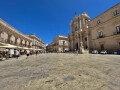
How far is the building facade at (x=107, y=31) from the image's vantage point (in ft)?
44.1

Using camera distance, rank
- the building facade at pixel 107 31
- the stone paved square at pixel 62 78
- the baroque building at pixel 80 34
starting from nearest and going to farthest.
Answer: the stone paved square at pixel 62 78 → the building facade at pixel 107 31 → the baroque building at pixel 80 34

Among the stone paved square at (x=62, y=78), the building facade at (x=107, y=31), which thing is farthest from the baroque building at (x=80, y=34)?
the stone paved square at (x=62, y=78)

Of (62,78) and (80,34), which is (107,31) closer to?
(80,34)

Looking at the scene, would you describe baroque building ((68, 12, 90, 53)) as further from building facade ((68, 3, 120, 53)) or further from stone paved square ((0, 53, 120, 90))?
stone paved square ((0, 53, 120, 90))

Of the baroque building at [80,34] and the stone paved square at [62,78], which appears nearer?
the stone paved square at [62,78]

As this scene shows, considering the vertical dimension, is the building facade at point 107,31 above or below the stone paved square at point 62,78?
above

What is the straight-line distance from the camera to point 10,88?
4.30 feet

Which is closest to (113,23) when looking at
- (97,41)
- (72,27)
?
(97,41)

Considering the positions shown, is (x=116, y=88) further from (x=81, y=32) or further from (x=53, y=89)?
(x=81, y=32)

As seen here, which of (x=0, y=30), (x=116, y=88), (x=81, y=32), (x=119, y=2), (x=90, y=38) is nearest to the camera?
(x=116, y=88)

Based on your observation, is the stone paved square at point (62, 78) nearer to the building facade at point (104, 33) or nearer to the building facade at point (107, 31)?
the building facade at point (104, 33)

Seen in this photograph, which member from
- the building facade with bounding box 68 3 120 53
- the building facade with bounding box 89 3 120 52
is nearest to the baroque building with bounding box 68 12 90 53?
the building facade with bounding box 68 3 120 53

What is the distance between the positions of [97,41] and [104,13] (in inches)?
321

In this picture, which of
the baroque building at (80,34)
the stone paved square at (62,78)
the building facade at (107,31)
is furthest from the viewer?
the baroque building at (80,34)
